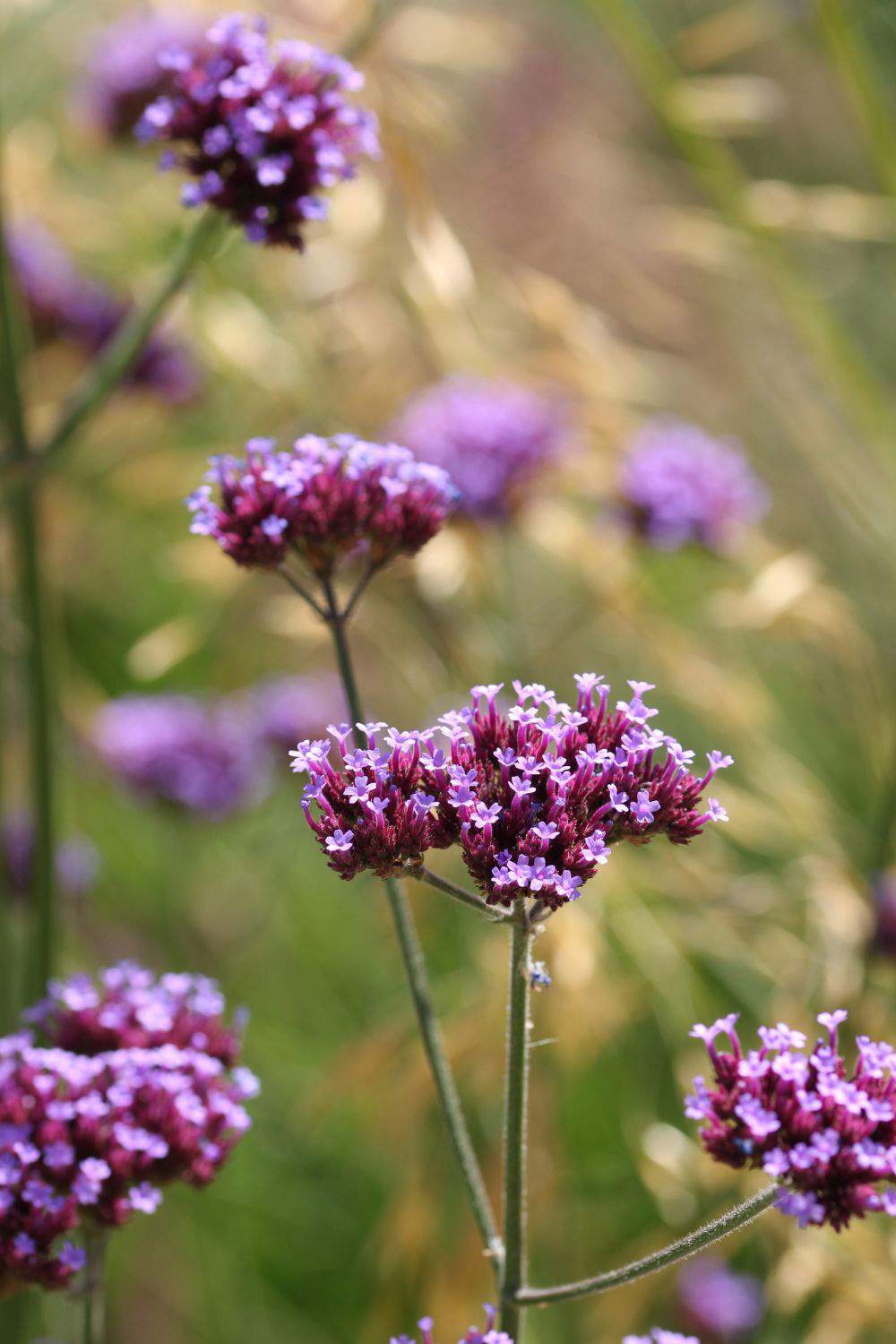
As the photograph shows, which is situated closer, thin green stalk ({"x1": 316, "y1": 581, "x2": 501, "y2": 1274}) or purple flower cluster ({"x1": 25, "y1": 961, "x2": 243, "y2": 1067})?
thin green stalk ({"x1": 316, "y1": 581, "x2": 501, "y2": 1274})

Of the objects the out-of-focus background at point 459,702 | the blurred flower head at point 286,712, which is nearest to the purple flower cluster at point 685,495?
the out-of-focus background at point 459,702

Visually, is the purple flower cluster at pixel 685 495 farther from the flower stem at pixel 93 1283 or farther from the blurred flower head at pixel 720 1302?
the flower stem at pixel 93 1283

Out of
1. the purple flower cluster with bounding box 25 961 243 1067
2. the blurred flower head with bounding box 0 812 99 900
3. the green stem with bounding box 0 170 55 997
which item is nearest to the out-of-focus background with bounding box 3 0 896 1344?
the blurred flower head with bounding box 0 812 99 900

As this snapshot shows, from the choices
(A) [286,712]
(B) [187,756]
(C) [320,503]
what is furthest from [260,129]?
(A) [286,712]

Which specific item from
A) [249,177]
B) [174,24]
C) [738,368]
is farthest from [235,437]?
[738,368]

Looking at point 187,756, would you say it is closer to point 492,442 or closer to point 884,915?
point 492,442

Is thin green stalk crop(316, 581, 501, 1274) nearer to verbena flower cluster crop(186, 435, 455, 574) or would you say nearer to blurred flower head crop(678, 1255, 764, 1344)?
verbena flower cluster crop(186, 435, 455, 574)
